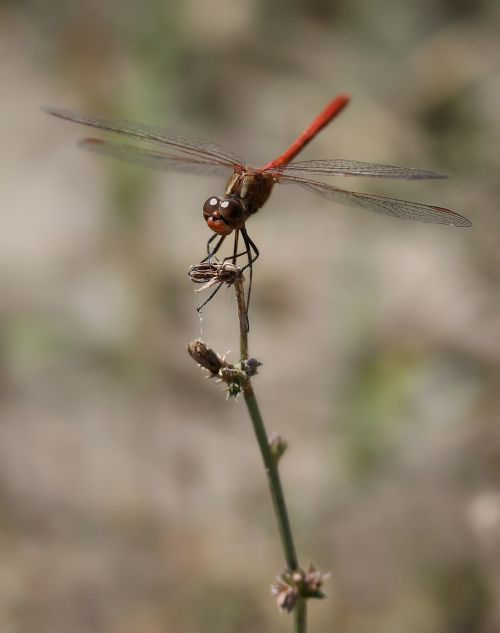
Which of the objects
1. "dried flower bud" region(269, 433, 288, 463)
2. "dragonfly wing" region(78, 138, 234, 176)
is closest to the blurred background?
"dragonfly wing" region(78, 138, 234, 176)

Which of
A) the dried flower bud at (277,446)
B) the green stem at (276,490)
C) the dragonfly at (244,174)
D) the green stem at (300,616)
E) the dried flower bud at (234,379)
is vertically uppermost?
the dragonfly at (244,174)

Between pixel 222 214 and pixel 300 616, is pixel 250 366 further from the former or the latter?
pixel 222 214

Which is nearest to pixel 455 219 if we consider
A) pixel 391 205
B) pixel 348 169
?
pixel 391 205

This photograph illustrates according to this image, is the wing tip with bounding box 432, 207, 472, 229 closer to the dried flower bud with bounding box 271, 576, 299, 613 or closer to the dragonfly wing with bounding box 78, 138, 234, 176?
the dragonfly wing with bounding box 78, 138, 234, 176

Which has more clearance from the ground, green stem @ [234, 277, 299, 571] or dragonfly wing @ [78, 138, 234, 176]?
dragonfly wing @ [78, 138, 234, 176]

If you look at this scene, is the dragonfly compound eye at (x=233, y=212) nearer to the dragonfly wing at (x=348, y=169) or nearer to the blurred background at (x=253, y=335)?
the dragonfly wing at (x=348, y=169)

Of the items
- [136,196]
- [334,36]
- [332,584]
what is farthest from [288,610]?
[334,36]

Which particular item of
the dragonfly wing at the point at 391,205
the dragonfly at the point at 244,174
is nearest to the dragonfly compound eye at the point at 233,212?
the dragonfly at the point at 244,174

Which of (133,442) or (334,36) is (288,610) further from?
(334,36)
